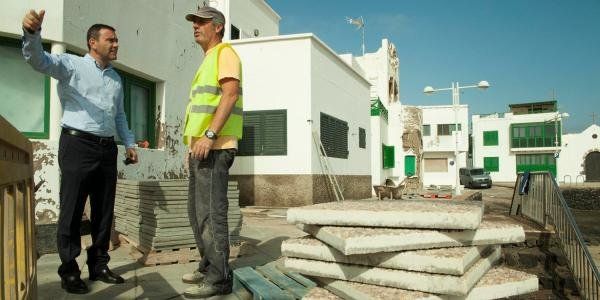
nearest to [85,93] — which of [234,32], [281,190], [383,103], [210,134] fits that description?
[210,134]

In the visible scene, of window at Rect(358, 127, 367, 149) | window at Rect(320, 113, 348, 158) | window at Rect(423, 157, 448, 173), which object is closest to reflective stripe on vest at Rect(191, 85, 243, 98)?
window at Rect(320, 113, 348, 158)

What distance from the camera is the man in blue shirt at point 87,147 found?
3.32m

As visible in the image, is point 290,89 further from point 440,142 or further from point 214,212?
point 440,142

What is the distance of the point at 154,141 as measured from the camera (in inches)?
293

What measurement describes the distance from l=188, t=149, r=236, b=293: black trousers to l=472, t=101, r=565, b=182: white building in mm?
51975

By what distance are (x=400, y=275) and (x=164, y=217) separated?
2740mm

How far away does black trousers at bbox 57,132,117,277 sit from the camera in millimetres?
3318

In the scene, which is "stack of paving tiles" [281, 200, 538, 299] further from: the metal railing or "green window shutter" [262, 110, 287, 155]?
"green window shutter" [262, 110, 287, 155]

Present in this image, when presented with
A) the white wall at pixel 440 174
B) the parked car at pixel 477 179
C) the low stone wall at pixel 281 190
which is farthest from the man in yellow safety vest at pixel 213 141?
the white wall at pixel 440 174

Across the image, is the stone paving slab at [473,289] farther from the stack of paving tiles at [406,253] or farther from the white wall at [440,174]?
the white wall at [440,174]

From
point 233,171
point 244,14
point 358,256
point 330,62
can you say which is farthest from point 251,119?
point 358,256

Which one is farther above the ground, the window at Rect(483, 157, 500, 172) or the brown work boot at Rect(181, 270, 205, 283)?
the window at Rect(483, 157, 500, 172)

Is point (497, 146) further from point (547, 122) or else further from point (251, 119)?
point (251, 119)

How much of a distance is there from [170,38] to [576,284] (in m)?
7.10
